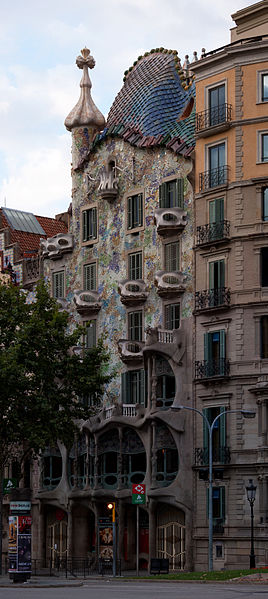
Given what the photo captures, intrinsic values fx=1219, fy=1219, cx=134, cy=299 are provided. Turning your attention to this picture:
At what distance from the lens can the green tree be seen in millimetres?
62062

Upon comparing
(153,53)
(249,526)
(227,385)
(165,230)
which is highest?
(153,53)

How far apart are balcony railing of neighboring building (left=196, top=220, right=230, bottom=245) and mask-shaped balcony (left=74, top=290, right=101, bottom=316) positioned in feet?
31.7

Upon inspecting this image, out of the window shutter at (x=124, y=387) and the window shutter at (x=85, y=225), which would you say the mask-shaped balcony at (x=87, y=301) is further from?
the window shutter at (x=124, y=387)

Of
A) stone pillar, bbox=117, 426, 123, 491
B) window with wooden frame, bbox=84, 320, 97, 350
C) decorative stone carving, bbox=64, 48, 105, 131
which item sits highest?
decorative stone carving, bbox=64, 48, 105, 131

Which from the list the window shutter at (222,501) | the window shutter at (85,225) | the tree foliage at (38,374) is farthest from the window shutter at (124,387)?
the window shutter at (85,225)

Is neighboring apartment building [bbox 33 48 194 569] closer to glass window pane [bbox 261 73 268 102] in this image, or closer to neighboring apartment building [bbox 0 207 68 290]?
neighboring apartment building [bbox 0 207 68 290]

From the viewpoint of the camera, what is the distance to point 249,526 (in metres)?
60.1

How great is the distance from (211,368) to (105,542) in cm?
1284

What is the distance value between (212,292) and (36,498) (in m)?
19.2

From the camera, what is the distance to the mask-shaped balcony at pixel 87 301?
7231 cm

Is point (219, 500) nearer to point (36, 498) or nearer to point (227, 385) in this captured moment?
point (227, 385)

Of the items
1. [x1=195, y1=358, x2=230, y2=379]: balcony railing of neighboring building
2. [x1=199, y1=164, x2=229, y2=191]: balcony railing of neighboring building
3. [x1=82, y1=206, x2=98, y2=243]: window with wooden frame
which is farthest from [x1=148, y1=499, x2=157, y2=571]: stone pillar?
[x1=82, y1=206, x2=98, y2=243]: window with wooden frame

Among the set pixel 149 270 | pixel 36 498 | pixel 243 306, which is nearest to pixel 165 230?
pixel 149 270

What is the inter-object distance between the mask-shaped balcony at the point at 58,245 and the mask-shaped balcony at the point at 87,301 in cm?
415
